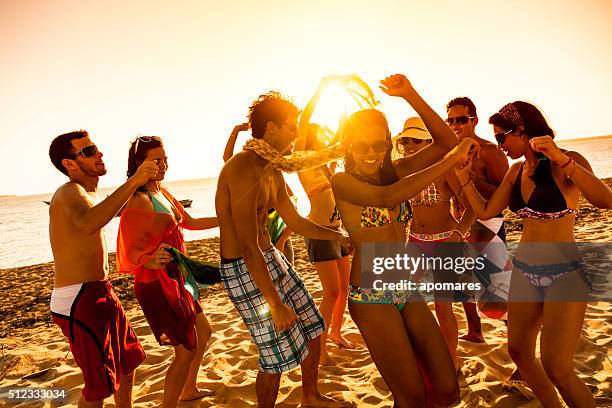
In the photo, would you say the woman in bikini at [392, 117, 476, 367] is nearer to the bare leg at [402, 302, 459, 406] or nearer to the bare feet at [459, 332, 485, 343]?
the bare feet at [459, 332, 485, 343]

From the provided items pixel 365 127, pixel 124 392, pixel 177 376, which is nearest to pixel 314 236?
pixel 365 127

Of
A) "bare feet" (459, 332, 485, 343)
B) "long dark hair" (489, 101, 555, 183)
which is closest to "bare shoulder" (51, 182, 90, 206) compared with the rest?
"long dark hair" (489, 101, 555, 183)

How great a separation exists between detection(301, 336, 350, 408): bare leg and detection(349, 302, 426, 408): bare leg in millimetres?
1121

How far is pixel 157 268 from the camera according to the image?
359 centimetres

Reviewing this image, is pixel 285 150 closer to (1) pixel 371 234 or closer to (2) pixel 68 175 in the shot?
(1) pixel 371 234

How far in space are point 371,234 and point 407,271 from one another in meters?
0.40

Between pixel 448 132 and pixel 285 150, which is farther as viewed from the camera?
pixel 285 150

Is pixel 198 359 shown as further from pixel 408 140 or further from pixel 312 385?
pixel 408 140

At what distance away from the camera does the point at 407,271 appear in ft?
9.76

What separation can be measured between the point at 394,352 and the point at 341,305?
2642 millimetres

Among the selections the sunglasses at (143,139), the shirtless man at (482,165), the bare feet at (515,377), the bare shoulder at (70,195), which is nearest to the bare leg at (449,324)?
the bare feet at (515,377)

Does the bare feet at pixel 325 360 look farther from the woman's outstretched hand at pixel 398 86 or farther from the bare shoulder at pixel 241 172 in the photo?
the woman's outstretched hand at pixel 398 86

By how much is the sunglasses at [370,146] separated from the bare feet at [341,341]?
10.7 feet

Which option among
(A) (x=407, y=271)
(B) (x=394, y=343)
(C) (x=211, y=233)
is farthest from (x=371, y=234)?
(C) (x=211, y=233)
